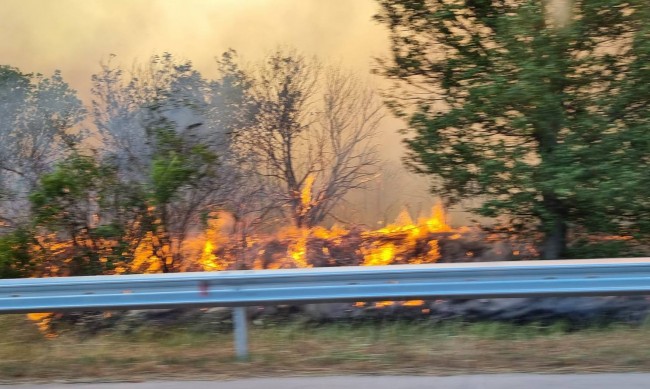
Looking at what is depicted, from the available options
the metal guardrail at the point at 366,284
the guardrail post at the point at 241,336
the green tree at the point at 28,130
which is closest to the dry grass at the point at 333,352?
the guardrail post at the point at 241,336

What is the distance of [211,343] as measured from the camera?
5797mm

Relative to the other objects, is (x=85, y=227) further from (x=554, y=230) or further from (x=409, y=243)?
(x=554, y=230)

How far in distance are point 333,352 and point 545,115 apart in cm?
427

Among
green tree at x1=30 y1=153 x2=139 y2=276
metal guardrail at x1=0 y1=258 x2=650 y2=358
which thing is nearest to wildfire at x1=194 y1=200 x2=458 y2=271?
green tree at x1=30 y1=153 x2=139 y2=276

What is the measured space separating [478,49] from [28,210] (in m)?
6.67

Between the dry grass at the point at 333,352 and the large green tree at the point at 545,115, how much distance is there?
211cm

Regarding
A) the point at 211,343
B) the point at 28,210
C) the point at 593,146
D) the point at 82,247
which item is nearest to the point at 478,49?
the point at 593,146

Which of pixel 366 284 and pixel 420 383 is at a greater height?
pixel 366 284

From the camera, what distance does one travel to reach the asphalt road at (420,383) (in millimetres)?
4406

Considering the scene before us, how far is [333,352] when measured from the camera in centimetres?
524

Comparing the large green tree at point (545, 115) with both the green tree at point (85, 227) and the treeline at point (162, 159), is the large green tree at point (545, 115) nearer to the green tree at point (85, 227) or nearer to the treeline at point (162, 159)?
the treeline at point (162, 159)

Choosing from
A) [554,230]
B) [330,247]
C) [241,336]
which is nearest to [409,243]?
[330,247]

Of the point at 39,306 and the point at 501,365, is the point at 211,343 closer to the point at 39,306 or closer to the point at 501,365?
the point at 39,306

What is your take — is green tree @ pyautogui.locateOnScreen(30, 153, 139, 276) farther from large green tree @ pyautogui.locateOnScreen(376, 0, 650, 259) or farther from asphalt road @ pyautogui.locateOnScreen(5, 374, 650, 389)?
large green tree @ pyautogui.locateOnScreen(376, 0, 650, 259)
